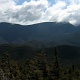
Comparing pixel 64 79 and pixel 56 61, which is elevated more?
pixel 56 61

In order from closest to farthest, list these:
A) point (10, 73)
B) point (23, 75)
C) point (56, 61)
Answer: point (56, 61)
point (10, 73)
point (23, 75)

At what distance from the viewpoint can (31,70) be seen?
84.6 metres

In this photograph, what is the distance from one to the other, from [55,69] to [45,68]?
16.0 feet

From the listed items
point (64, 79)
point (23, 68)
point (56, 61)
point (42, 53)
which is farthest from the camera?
point (23, 68)

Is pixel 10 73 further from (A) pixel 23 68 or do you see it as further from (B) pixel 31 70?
(A) pixel 23 68

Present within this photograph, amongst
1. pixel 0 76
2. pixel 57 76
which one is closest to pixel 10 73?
pixel 0 76

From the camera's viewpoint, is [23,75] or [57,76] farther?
[23,75]

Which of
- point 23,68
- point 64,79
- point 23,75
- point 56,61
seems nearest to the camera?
point 56,61

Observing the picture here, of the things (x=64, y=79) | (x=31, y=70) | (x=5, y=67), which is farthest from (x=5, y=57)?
(x=64, y=79)

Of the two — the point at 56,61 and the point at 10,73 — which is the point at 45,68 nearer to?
the point at 56,61

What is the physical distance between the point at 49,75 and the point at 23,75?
2008cm

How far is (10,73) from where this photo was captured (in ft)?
268

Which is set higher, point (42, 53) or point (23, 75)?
point (42, 53)

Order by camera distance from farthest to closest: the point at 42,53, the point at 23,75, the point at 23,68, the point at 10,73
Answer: the point at 23,68, the point at 23,75, the point at 10,73, the point at 42,53
